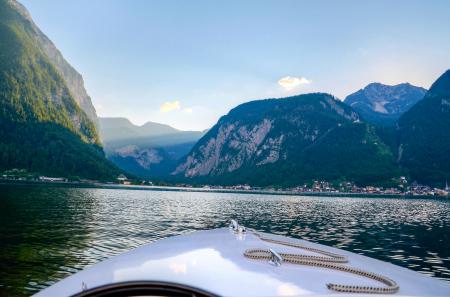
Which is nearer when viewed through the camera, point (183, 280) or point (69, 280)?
point (183, 280)

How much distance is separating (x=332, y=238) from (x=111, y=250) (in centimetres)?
2298

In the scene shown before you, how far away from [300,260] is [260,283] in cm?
94

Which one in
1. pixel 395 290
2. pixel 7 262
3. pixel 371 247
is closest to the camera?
pixel 395 290

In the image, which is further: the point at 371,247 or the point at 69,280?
the point at 371,247

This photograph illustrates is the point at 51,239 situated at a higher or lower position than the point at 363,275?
lower

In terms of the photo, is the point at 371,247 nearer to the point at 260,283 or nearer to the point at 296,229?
the point at 296,229

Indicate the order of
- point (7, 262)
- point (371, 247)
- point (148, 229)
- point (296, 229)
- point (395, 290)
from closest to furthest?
point (395, 290) < point (7, 262) < point (371, 247) < point (148, 229) < point (296, 229)

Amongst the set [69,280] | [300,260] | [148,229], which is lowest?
[148,229]

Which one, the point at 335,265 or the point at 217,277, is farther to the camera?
the point at 335,265

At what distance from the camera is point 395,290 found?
3.83 metres

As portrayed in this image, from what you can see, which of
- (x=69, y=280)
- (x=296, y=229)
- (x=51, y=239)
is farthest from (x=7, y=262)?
(x=296, y=229)

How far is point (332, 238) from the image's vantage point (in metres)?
42.0

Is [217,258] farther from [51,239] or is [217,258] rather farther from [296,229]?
[296,229]

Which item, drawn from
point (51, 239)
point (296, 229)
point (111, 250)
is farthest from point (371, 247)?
point (51, 239)
